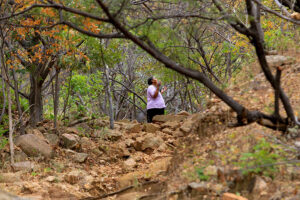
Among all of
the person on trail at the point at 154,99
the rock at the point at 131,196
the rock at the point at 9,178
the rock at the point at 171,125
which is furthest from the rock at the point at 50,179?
the person on trail at the point at 154,99

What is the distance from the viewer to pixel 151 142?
8.12m

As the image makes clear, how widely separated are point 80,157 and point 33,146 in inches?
40.1

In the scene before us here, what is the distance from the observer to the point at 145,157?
7770 mm

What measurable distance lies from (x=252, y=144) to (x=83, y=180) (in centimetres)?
331

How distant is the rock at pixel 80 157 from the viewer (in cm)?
739

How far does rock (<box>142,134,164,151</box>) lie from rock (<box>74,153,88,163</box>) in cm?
144

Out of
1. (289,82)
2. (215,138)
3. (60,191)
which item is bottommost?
(60,191)

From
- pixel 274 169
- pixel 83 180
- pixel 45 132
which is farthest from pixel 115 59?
pixel 274 169

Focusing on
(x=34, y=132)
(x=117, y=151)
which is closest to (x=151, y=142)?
(x=117, y=151)

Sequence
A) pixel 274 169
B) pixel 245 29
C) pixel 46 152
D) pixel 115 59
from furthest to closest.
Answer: pixel 115 59
pixel 46 152
pixel 245 29
pixel 274 169

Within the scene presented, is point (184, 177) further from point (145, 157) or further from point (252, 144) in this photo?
point (145, 157)

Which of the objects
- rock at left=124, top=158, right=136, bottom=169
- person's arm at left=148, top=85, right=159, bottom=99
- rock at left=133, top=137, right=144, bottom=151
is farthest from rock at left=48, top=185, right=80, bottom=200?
person's arm at left=148, top=85, right=159, bottom=99

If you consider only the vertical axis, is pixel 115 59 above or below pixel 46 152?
above

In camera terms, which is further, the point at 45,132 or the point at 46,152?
the point at 45,132
